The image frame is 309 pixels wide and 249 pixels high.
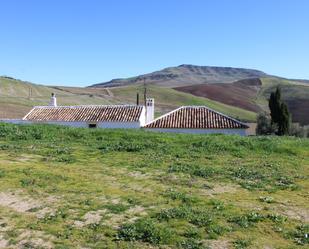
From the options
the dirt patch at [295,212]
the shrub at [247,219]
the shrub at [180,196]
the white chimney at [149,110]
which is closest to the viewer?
the shrub at [247,219]

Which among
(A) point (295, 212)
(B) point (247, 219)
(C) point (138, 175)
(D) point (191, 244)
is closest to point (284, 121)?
(C) point (138, 175)

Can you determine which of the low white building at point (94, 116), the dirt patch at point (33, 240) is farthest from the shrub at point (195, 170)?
the low white building at point (94, 116)

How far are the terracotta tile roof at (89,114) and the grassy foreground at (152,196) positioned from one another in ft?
65.8

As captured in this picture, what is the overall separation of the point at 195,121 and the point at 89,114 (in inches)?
371

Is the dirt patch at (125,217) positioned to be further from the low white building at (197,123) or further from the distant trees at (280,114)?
the distant trees at (280,114)

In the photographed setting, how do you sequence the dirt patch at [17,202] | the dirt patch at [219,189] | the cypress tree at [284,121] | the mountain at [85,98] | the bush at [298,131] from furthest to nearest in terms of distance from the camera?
the mountain at [85,98], the bush at [298,131], the cypress tree at [284,121], the dirt patch at [219,189], the dirt patch at [17,202]

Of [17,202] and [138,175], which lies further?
[138,175]

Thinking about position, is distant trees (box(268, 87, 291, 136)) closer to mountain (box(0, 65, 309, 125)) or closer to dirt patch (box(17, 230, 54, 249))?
mountain (box(0, 65, 309, 125))

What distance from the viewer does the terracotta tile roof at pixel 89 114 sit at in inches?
1479

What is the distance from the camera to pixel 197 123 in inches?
1389

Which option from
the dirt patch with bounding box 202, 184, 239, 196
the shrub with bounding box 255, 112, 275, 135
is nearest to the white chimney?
the shrub with bounding box 255, 112, 275, 135

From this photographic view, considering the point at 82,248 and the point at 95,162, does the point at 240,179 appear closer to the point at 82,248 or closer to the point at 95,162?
the point at 95,162

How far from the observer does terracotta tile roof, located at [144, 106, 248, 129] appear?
114ft

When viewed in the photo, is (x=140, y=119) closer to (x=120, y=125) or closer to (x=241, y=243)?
(x=120, y=125)
